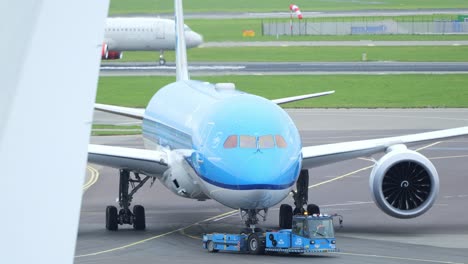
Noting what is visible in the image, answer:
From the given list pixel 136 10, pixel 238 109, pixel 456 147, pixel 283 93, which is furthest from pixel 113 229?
pixel 136 10

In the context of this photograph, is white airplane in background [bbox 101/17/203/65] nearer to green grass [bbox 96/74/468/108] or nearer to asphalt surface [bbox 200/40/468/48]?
asphalt surface [bbox 200/40/468/48]

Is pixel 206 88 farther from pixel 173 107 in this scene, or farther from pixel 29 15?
pixel 29 15

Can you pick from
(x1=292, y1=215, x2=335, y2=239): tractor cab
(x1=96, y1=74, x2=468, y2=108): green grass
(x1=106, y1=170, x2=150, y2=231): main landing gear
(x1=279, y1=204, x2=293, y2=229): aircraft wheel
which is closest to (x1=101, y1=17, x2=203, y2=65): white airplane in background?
(x1=96, y1=74, x2=468, y2=108): green grass

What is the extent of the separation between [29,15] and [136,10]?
158 metres

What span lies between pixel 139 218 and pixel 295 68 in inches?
2272

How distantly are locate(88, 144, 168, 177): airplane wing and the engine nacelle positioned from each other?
5282 millimetres

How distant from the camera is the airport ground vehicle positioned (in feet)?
87.0

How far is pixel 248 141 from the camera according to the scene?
84.6ft

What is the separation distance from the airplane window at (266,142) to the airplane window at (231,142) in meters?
0.56

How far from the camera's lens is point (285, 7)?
6619 inches

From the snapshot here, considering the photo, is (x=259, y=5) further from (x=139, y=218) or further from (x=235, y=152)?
(x=235, y=152)

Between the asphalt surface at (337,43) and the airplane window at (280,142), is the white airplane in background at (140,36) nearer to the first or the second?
the asphalt surface at (337,43)

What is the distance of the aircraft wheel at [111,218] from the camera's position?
3083cm

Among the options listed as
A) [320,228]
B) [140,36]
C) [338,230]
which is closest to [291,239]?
[320,228]
